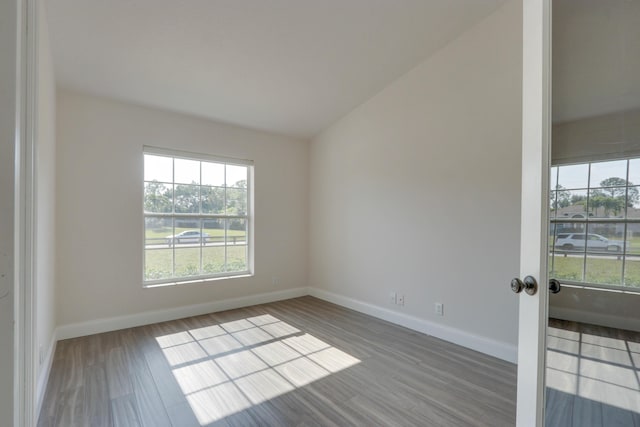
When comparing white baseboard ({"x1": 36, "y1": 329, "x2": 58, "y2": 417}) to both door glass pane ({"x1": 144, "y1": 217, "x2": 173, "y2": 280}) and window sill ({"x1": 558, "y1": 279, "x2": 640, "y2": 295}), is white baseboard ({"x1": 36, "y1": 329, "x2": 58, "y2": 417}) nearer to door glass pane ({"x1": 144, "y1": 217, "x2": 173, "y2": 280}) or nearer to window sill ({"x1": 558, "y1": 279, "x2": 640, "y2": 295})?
door glass pane ({"x1": 144, "y1": 217, "x2": 173, "y2": 280})

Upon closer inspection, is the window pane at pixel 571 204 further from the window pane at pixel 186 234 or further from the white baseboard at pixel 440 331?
the window pane at pixel 186 234

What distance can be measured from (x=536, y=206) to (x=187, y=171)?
355cm

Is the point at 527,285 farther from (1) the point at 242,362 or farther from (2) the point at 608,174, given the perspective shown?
(1) the point at 242,362

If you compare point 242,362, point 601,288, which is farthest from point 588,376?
point 242,362

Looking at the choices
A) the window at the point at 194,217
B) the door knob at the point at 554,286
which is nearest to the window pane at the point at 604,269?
the door knob at the point at 554,286

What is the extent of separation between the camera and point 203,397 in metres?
1.99

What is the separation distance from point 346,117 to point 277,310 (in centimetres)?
277

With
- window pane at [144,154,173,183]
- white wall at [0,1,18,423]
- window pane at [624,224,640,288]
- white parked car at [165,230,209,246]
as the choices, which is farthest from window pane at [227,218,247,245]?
window pane at [624,224,640,288]

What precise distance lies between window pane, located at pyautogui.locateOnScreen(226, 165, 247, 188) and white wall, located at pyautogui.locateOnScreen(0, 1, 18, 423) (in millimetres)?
3243

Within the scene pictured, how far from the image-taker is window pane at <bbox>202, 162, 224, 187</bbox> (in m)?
3.75

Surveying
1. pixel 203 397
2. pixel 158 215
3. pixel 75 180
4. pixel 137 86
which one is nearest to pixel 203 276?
pixel 158 215

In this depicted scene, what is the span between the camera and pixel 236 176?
4055mm

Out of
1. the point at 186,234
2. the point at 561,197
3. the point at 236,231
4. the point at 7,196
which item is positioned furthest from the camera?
the point at 236,231

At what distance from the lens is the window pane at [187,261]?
3.56 metres
